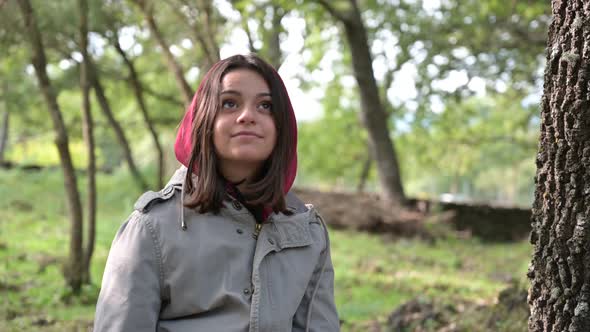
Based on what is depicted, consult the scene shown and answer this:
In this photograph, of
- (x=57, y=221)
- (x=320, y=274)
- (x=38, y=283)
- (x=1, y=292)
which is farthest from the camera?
(x=57, y=221)

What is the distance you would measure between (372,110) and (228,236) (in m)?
12.3

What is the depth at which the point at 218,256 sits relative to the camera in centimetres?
213

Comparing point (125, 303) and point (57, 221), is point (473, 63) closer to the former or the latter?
point (57, 221)

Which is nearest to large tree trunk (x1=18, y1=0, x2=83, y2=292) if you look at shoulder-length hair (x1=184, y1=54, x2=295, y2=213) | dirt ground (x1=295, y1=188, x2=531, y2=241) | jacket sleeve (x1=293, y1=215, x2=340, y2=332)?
shoulder-length hair (x1=184, y1=54, x2=295, y2=213)

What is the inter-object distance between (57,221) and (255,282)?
10354mm

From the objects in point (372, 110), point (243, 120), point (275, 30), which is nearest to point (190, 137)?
point (243, 120)

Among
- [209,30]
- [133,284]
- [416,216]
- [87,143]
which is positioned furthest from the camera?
[416,216]

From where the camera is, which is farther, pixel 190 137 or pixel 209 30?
pixel 209 30

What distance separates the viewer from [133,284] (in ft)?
6.61

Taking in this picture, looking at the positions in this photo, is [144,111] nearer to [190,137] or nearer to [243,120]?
[190,137]

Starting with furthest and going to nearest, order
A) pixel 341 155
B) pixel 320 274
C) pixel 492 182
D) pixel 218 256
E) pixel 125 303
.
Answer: pixel 492 182 → pixel 341 155 → pixel 320 274 → pixel 218 256 → pixel 125 303

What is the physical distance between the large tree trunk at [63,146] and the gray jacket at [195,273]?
330 cm

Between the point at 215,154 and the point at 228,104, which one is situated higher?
the point at 228,104

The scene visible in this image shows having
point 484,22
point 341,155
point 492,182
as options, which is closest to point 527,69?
point 484,22
